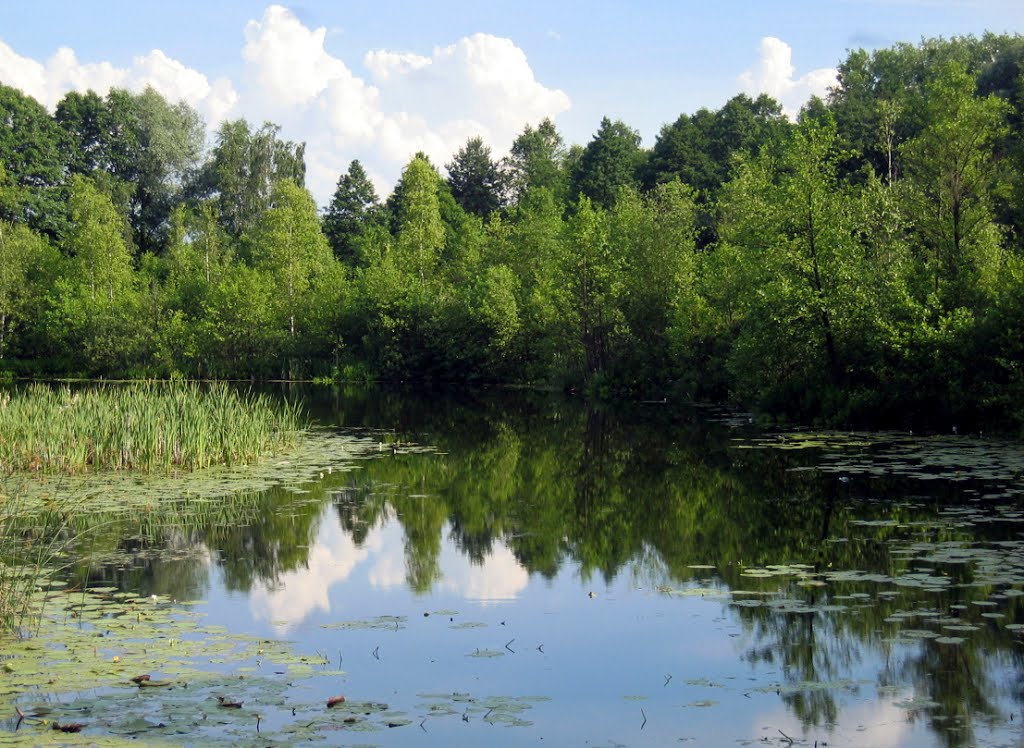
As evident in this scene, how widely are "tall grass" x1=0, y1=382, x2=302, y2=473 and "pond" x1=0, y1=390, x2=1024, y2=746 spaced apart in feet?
5.96

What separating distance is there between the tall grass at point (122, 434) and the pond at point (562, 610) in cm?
182

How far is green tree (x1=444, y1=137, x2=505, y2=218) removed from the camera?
89.2m

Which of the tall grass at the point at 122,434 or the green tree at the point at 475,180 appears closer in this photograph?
the tall grass at the point at 122,434

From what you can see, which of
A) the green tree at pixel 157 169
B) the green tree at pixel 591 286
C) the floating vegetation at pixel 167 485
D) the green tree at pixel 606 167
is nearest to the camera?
the floating vegetation at pixel 167 485

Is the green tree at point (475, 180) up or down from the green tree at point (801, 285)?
up

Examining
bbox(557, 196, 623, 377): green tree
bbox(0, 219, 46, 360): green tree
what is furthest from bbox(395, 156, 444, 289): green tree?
bbox(0, 219, 46, 360): green tree

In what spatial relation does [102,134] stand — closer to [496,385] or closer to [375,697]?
[496,385]

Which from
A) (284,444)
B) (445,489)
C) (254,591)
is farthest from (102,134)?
(254,591)

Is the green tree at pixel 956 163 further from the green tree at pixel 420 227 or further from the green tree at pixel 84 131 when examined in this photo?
the green tree at pixel 84 131

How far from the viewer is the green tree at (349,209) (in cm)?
8456

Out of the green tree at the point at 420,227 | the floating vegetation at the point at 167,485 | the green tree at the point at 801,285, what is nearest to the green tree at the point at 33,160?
the green tree at the point at 420,227

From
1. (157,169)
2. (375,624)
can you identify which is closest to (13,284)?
(157,169)

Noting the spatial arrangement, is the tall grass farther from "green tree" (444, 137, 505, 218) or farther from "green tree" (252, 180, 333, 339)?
"green tree" (444, 137, 505, 218)

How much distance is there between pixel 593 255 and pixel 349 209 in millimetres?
43305
